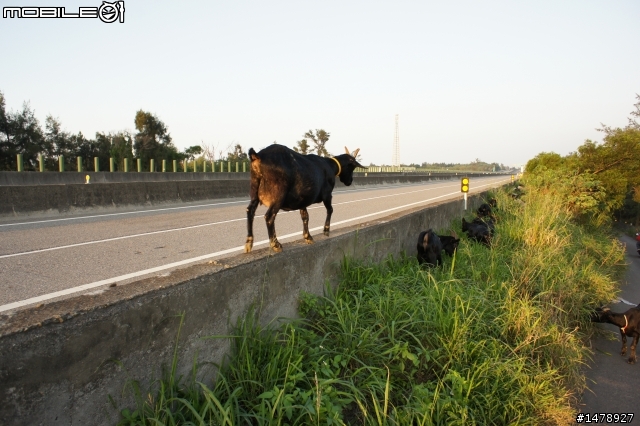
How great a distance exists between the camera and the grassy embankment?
2.86 m

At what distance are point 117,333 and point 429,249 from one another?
5.26 meters

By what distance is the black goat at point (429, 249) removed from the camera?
22.6 ft

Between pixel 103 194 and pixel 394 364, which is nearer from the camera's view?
pixel 394 364

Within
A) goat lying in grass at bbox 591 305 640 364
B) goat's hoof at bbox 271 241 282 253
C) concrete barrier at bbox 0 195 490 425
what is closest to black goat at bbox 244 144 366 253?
goat's hoof at bbox 271 241 282 253

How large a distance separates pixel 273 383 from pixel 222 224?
7.00 metres

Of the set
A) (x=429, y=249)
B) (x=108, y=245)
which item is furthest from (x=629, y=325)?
(x=108, y=245)

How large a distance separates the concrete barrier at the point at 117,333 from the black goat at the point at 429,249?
344cm

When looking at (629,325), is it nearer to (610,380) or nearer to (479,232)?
(610,380)

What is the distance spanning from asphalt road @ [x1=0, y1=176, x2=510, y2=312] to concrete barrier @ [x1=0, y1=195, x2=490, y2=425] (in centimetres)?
35

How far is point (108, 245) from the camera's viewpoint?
708 cm

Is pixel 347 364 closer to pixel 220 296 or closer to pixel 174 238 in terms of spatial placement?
pixel 220 296

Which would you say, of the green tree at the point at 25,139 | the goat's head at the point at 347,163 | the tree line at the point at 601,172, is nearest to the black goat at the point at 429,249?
the goat's head at the point at 347,163

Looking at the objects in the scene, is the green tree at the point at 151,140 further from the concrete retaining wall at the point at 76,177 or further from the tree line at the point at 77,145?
the concrete retaining wall at the point at 76,177

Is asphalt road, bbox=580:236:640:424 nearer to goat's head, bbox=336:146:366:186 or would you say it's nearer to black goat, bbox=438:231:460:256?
black goat, bbox=438:231:460:256
